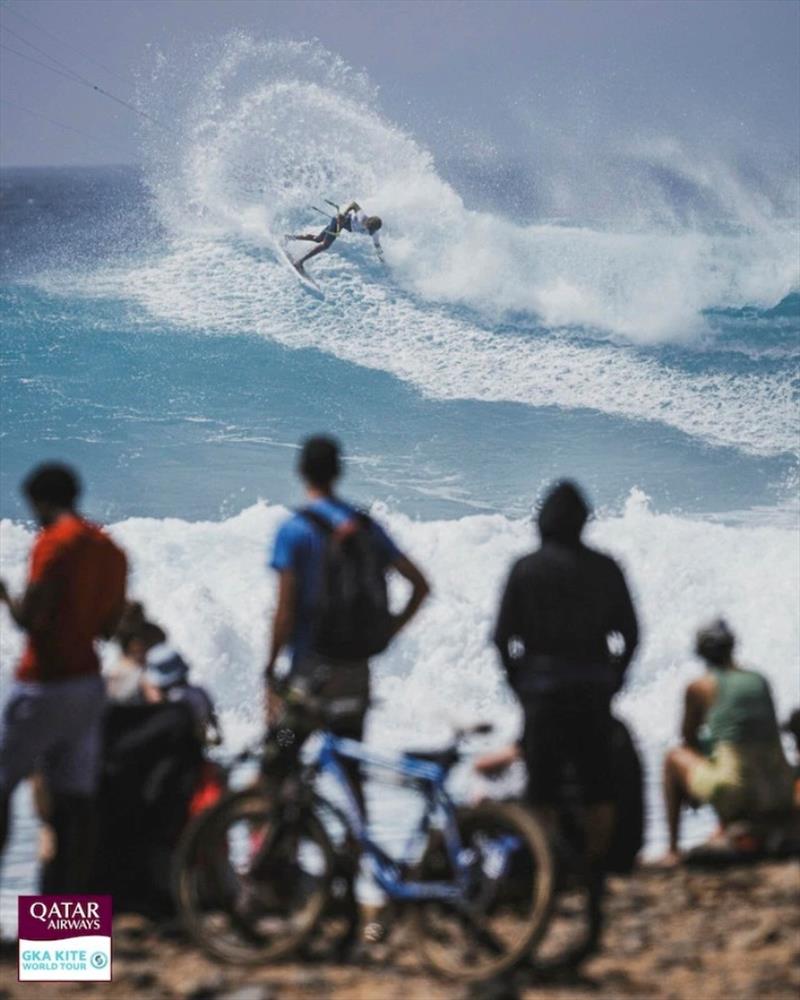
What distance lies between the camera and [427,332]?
939 inches

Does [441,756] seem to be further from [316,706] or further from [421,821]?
[316,706]

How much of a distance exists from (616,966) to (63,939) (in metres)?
1.31

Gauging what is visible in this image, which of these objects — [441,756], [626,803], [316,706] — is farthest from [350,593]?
[626,803]

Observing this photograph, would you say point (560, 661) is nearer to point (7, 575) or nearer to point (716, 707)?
point (716, 707)

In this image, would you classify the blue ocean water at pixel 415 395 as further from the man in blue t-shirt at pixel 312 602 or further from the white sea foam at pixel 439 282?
the man in blue t-shirt at pixel 312 602

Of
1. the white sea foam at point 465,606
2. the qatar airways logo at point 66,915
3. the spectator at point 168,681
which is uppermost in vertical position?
the white sea foam at point 465,606

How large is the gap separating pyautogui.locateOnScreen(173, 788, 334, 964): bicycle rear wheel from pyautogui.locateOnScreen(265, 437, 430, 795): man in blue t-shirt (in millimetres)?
174

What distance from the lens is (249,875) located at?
385cm

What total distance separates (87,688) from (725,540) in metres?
10.3

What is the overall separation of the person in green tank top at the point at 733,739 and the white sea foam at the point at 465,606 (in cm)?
544

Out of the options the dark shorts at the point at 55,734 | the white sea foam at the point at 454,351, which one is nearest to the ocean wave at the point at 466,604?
the dark shorts at the point at 55,734

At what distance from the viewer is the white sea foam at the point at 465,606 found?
11.6 meters

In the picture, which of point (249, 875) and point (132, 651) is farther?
point (132, 651)

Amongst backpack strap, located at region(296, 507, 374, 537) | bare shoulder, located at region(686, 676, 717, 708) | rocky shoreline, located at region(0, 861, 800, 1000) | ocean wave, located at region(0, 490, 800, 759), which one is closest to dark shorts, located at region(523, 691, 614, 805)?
rocky shoreline, located at region(0, 861, 800, 1000)
